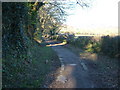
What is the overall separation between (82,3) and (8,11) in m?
8.81

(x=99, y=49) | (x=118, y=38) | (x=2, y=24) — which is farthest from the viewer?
(x=99, y=49)

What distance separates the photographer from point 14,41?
282 inches

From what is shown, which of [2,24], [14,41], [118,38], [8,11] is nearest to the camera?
[2,24]

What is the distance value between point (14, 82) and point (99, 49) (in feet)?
31.3

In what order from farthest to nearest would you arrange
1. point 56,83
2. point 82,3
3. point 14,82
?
point 82,3 → point 56,83 → point 14,82

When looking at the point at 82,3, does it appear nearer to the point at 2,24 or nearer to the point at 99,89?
the point at 2,24

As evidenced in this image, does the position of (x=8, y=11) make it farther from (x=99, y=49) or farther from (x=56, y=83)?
(x=99, y=49)

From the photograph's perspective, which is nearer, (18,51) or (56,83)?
(56,83)

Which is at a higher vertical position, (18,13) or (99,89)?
(18,13)

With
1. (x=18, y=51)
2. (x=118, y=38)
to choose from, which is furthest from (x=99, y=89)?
(x=118, y=38)

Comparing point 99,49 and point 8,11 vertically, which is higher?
point 8,11

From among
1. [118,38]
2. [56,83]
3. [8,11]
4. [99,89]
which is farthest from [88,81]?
[118,38]

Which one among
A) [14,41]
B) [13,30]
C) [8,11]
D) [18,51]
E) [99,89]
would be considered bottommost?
[99,89]

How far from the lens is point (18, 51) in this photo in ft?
22.9
